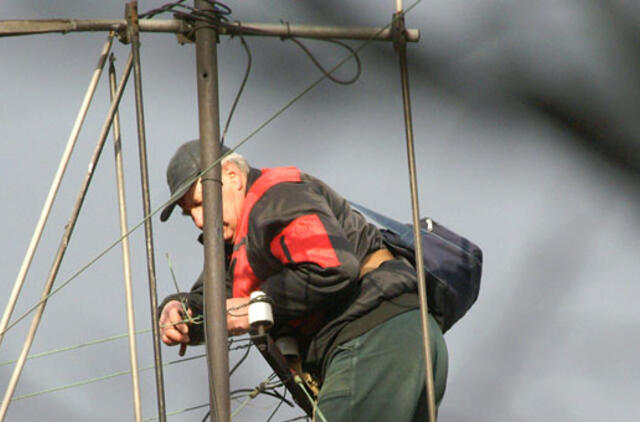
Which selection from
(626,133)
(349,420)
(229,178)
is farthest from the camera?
(229,178)

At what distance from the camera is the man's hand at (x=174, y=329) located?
165 inches

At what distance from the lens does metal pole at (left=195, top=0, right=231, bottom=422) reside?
11.1 feet

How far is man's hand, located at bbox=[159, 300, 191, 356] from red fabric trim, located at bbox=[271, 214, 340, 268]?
0.55 meters

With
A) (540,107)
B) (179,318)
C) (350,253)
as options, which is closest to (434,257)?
(350,253)

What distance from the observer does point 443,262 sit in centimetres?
411

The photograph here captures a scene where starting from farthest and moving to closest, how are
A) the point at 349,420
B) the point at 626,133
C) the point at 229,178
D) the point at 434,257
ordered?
the point at 229,178, the point at 434,257, the point at 349,420, the point at 626,133

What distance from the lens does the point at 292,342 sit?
13.1ft

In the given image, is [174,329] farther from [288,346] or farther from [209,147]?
[209,147]

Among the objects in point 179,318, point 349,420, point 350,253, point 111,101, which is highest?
point 111,101

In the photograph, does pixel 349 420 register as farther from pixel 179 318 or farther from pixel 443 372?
pixel 179 318

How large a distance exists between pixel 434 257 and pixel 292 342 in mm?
610

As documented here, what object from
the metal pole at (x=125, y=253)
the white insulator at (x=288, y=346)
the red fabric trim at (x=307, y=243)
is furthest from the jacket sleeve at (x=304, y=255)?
the metal pole at (x=125, y=253)

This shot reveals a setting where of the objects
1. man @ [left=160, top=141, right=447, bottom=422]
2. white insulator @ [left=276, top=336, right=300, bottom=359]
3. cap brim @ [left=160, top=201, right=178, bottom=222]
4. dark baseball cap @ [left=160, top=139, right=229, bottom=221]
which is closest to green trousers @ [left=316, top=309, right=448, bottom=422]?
man @ [left=160, top=141, right=447, bottom=422]

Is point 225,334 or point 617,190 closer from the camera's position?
point 617,190
